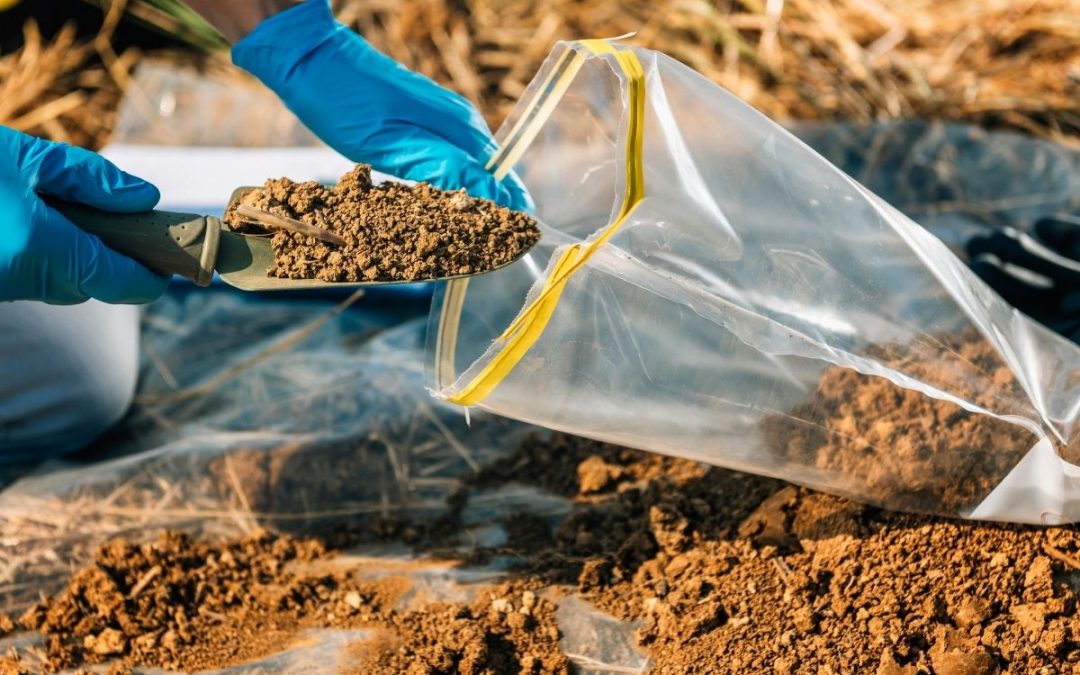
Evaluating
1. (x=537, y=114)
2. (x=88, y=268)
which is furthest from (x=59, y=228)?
A: (x=537, y=114)

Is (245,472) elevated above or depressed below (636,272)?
below

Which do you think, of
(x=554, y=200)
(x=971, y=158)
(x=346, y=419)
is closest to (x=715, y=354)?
(x=554, y=200)

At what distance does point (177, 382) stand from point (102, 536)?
356 mm

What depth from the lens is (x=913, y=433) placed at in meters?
1.17

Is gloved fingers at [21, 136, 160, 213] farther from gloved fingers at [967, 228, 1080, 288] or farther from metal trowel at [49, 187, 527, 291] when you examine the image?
gloved fingers at [967, 228, 1080, 288]

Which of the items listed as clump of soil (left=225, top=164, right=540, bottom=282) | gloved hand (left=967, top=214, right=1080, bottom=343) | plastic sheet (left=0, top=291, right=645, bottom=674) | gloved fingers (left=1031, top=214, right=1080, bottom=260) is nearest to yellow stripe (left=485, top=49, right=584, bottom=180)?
clump of soil (left=225, top=164, right=540, bottom=282)

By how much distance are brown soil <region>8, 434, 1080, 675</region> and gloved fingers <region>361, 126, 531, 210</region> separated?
0.40 m

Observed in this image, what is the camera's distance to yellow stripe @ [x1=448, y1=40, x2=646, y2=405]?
3.58ft

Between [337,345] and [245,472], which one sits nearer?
[245,472]

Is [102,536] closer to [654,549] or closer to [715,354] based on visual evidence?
[654,549]

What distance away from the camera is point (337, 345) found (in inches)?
68.4

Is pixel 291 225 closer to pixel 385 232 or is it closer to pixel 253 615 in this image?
pixel 385 232

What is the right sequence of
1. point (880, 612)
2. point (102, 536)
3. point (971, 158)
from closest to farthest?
point (880, 612) → point (102, 536) → point (971, 158)

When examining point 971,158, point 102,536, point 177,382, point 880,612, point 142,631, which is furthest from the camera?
point 971,158
